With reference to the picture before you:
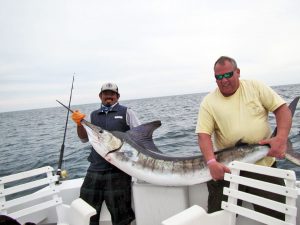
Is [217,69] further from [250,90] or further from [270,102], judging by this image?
[270,102]

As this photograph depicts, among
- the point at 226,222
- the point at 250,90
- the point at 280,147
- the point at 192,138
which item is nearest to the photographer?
the point at 226,222

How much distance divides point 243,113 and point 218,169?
58 cm

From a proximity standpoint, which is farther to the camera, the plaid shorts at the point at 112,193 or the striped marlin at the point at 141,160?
the plaid shorts at the point at 112,193

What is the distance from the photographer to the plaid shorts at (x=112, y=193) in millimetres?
3492

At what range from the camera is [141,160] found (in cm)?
330

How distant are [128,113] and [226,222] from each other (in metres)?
1.72

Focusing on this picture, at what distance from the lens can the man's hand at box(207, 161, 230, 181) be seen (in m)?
2.80

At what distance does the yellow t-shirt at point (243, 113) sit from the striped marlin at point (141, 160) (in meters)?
0.43

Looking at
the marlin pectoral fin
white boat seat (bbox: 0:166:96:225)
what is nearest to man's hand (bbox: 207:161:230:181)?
the marlin pectoral fin

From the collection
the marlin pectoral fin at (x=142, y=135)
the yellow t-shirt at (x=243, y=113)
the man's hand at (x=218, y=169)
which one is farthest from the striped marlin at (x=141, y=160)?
the yellow t-shirt at (x=243, y=113)

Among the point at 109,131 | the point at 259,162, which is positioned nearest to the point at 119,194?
the point at 109,131

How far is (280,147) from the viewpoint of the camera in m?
2.74

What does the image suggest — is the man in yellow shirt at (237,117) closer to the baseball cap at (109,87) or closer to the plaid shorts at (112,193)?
the plaid shorts at (112,193)

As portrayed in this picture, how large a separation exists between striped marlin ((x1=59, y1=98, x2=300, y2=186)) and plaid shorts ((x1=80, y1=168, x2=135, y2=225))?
0.88 ft
